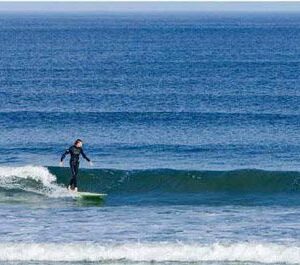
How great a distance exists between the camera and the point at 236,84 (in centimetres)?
7881

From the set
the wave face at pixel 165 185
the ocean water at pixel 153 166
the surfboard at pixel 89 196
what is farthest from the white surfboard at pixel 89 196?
the wave face at pixel 165 185

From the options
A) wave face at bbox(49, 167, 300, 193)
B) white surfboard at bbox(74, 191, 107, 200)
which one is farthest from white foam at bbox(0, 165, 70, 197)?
white surfboard at bbox(74, 191, 107, 200)

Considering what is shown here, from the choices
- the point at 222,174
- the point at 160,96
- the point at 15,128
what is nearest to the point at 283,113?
the point at 160,96

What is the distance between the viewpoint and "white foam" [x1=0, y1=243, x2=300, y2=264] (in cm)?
2600

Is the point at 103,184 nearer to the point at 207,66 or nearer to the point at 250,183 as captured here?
the point at 250,183

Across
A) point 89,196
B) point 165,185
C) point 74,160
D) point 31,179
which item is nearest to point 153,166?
point 165,185

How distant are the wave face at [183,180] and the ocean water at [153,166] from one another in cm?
5

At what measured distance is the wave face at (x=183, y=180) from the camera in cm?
3741

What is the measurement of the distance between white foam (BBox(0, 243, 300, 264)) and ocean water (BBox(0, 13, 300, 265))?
3 centimetres

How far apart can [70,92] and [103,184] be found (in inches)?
1361

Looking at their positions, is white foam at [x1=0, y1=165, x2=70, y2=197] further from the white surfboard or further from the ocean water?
the white surfboard

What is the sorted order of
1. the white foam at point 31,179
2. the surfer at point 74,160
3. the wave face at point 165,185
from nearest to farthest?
the surfer at point 74,160 < the wave face at point 165,185 < the white foam at point 31,179

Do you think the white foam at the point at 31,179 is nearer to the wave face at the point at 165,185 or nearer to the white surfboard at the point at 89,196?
the wave face at the point at 165,185

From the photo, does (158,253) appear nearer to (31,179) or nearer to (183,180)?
(183,180)
